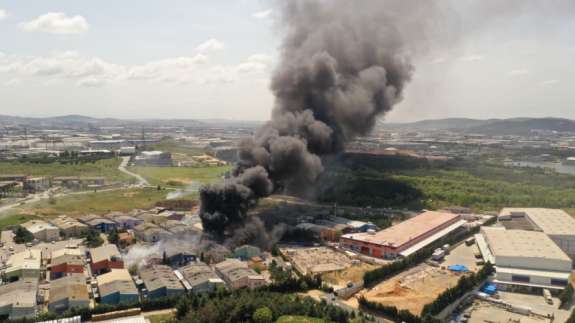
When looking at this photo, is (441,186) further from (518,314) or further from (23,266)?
(23,266)

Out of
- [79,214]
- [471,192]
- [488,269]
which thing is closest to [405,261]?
[488,269]

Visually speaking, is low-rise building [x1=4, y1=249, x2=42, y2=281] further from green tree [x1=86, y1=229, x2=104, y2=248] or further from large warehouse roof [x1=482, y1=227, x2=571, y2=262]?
large warehouse roof [x1=482, y1=227, x2=571, y2=262]

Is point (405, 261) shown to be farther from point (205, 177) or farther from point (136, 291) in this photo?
point (205, 177)

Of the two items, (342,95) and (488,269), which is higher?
(342,95)

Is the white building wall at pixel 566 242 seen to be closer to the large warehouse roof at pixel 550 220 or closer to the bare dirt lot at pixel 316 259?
the large warehouse roof at pixel 550 220

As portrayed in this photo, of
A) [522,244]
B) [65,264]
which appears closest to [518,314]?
[522,244]

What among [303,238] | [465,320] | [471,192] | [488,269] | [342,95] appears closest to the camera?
[465,320]

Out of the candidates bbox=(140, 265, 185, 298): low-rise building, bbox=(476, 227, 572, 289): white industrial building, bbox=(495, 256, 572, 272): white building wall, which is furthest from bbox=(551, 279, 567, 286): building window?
bbox=(140, 265, 185, 298): low-rise building
